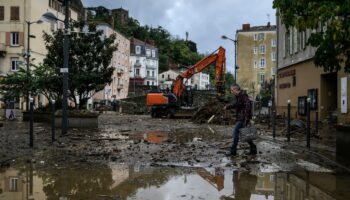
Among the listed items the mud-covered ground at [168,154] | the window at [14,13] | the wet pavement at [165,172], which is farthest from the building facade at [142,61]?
the wet pavement at [165,172]

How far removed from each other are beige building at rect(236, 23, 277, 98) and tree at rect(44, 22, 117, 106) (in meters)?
79.1

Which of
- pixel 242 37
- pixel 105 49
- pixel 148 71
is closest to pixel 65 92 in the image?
pixel 105 49

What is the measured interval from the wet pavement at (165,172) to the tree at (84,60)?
12.0 m

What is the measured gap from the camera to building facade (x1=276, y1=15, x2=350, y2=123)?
91.8 feet

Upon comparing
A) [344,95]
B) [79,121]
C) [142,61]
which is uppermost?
[142,61]

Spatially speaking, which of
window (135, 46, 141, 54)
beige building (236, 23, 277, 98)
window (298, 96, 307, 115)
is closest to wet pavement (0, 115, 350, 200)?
window (298, 96, 307, 115)

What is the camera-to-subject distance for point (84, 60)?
27.7 m

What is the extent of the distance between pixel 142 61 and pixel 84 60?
344 feet

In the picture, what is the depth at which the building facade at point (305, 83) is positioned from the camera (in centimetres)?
2798

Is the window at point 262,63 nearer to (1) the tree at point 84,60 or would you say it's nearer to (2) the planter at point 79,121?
(1) the tree at point 84,60

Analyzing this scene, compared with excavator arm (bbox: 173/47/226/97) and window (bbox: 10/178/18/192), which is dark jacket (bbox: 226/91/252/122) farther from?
excavator arm (bbox: 173/47/226/97)

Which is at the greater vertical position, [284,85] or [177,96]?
[284,85]

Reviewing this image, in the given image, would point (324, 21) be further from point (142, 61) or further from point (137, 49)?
point (142, 61)

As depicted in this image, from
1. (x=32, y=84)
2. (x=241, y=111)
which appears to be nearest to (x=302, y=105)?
Answer: (x=32, y=84)
